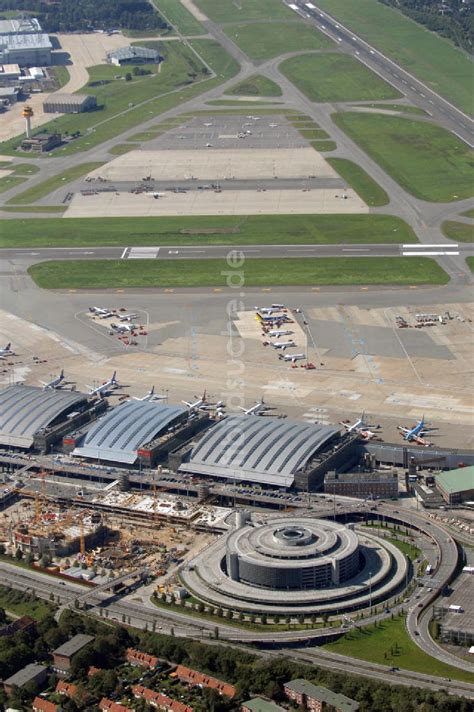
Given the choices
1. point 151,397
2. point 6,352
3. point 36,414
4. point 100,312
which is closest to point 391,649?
point 36,414

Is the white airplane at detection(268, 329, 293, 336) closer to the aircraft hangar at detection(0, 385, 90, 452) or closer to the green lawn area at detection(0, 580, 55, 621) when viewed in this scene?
the aircraft hangar at detection(0, 385, 90, 452)

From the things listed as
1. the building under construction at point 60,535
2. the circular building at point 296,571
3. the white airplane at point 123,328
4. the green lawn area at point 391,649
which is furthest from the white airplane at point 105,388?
the green lawn area at point 391,649

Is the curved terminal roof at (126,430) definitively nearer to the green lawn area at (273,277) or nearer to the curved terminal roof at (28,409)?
the curved terminal roof at (28,409)

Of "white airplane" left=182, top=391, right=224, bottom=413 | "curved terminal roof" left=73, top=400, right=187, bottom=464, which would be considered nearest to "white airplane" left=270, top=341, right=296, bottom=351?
"white airplane" left=182, top=391, right=224, bottom=413

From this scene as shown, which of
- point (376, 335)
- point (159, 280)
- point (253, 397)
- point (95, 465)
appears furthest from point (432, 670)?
point (159, 280)

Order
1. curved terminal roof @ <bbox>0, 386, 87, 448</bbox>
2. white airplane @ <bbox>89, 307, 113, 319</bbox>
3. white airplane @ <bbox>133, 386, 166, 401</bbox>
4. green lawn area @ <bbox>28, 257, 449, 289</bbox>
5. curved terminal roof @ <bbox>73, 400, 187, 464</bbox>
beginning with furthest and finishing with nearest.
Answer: green lawn area @ <bbox>28, 257, 449, 289</bbox>, white airplane @ <bbox>89, 307, 113, 319</bbox>, white airplane @ <bbox>133, 386, 166, 401</bbox>, curved terminal roof @ <bbox>0, 386, 87, 448</bbox>, curved terminal roof @ <bbox>73, 400, 187, 464</bbox>

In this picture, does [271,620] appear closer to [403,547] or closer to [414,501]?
[403,547]
